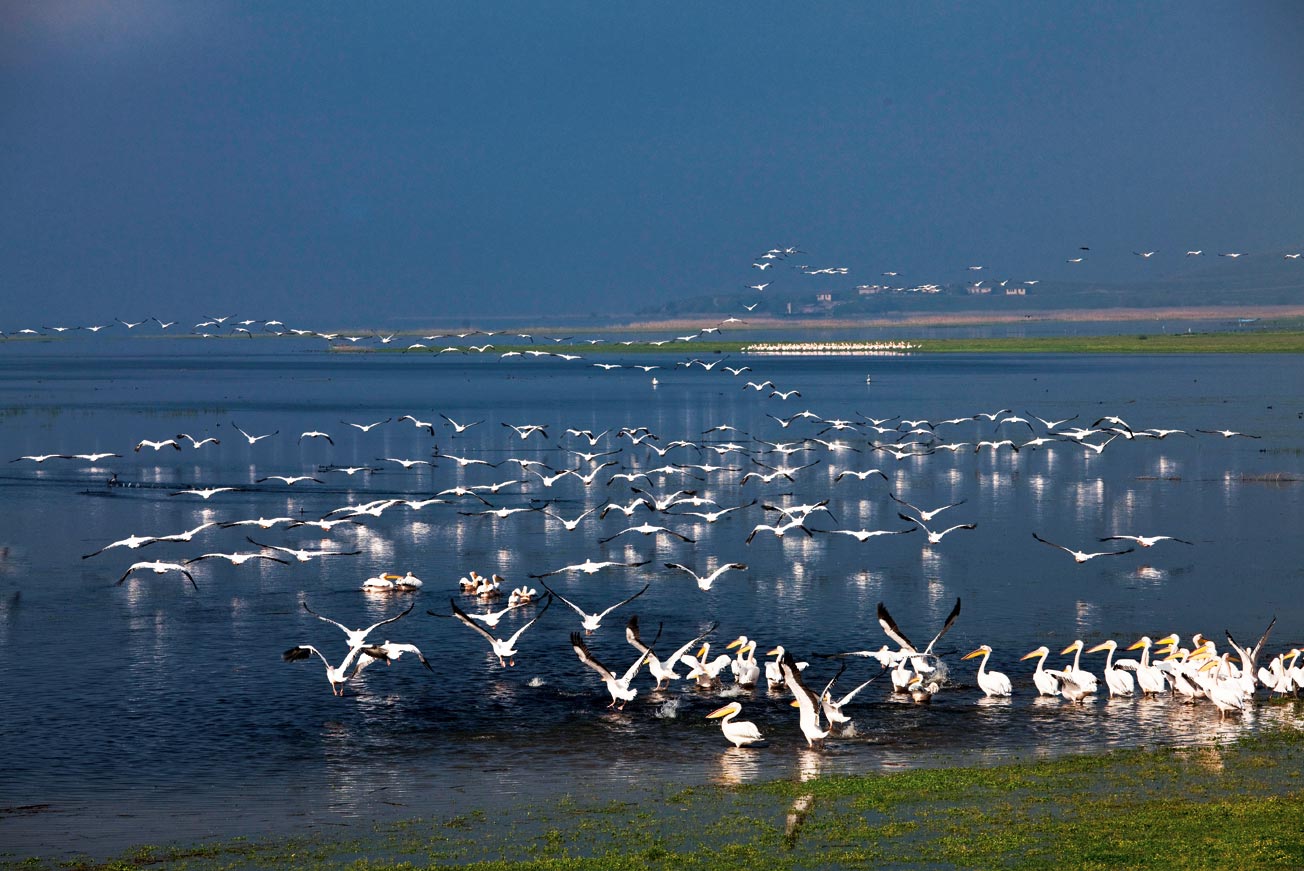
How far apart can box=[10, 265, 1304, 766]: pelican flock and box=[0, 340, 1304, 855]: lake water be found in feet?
0.60

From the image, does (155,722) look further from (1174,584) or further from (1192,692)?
(1174,584)

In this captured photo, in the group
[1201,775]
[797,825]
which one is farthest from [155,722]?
[1201,775]

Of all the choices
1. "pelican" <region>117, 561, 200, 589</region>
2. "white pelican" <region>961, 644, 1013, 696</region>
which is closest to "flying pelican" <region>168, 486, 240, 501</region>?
"pelican" <region>117, 561, 200, 589</region>

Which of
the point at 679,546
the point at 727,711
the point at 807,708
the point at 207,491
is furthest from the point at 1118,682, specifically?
the point at 207,491

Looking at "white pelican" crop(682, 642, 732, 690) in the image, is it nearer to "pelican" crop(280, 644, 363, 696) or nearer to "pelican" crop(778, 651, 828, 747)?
"pelican" crop(778, 651, 828, 747)

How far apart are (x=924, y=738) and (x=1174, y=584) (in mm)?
12897

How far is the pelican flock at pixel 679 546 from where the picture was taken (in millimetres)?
19578

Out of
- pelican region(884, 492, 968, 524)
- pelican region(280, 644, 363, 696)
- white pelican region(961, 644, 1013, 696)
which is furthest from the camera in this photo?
pelican region(884, 492, 968, 524)

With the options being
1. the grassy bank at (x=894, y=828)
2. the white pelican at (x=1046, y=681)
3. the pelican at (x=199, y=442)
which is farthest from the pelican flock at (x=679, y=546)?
the grassy bank at (x=894, y=828)

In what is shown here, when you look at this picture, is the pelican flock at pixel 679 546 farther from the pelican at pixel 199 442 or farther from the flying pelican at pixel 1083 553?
the pelican at pixel 199 442

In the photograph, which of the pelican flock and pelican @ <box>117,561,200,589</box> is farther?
pelican @ <box>117,561,200,589</box>

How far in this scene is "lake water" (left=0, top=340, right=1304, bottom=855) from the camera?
16.6 m

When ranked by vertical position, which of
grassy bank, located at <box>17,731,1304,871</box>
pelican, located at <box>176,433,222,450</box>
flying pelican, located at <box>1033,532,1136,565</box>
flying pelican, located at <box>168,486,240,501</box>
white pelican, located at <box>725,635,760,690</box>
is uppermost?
pelican, located at <box>176,433,222,450</box>

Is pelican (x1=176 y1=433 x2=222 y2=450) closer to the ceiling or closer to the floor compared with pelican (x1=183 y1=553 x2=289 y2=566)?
closer to the ceiling
